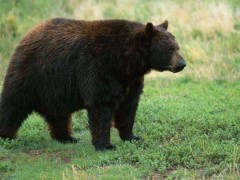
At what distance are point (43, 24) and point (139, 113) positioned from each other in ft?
9.86

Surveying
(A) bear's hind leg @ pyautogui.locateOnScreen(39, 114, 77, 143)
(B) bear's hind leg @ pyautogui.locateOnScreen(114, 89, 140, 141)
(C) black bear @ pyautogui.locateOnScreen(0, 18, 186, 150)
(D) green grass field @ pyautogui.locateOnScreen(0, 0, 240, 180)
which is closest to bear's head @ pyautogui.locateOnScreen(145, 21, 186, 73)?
(C) black bear @ pyautogui.locateOnScreen(0, 18, 186, 150)

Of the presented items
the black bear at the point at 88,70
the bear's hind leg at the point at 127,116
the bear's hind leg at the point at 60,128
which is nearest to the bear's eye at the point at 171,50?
the black bear at the point at 88,70

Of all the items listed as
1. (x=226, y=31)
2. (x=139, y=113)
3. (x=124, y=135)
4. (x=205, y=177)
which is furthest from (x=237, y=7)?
(x=205, y=177)

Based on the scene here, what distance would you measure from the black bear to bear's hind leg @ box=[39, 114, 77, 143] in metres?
0.07

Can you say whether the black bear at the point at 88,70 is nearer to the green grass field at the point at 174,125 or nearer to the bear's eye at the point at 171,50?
the bear's eye at the point at 171,50

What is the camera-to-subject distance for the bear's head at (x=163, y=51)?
32.4 feet

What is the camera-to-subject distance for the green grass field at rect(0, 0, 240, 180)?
28.9 feet

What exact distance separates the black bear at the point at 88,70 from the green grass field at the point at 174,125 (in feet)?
1.70

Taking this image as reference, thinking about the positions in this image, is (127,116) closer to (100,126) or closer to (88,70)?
(100,126)

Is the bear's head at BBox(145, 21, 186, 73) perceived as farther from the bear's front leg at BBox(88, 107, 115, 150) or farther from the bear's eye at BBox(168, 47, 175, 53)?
the bear's front leg at BBox(88, 107, 115, 150)

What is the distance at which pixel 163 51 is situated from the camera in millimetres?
9898

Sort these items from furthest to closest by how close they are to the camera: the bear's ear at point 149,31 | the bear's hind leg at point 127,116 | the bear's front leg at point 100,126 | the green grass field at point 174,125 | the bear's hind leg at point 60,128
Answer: the bear's hind leg at point 60,128 < the bear's hind leg at point 127,116 < the bear's front leg at point 100,126 < the bear's ear at point 149,31 < the green grass field at point 174,125

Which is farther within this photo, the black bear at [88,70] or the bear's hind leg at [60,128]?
the bear's hind leg at [60,128]

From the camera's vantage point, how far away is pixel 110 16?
2247cm
